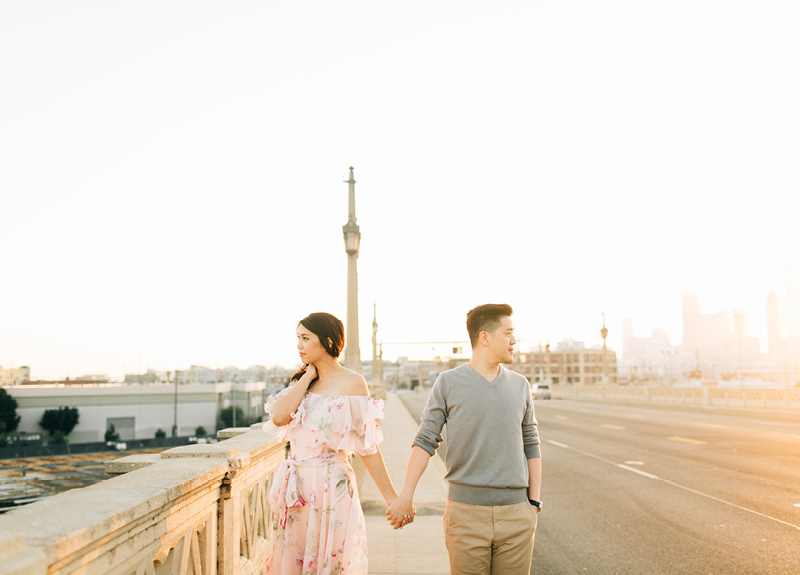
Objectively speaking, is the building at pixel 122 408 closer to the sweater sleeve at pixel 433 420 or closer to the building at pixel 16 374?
the building at pixel 16 374

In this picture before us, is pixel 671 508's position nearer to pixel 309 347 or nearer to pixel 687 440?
pixel 309 347

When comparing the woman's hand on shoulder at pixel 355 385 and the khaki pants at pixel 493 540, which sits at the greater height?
the woman's hand on shoulder at pixel 355 385

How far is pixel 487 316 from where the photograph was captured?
3.46 m

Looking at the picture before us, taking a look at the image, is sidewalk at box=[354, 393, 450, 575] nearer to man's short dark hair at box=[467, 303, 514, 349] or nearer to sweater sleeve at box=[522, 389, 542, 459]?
sweater sleeve at box=[522, 389, 542, 459]

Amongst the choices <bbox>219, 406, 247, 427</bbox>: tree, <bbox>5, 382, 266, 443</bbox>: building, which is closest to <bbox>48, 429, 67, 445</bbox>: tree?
<bbox>5, 382, 266, 443</bbox>: building

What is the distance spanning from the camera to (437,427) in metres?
3.42

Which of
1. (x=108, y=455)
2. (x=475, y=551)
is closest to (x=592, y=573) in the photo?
(x=475, y=551)

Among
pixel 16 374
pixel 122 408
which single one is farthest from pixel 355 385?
pixel 16 374

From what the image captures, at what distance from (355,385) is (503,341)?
3.14 ft

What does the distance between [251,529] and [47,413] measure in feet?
336

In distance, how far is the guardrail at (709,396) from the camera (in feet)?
98.3

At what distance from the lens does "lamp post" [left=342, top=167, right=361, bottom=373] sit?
1808 cm

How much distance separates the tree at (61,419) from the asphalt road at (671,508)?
305 feet

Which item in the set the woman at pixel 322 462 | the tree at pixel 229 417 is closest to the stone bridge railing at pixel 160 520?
the woman at pixel 322 462
